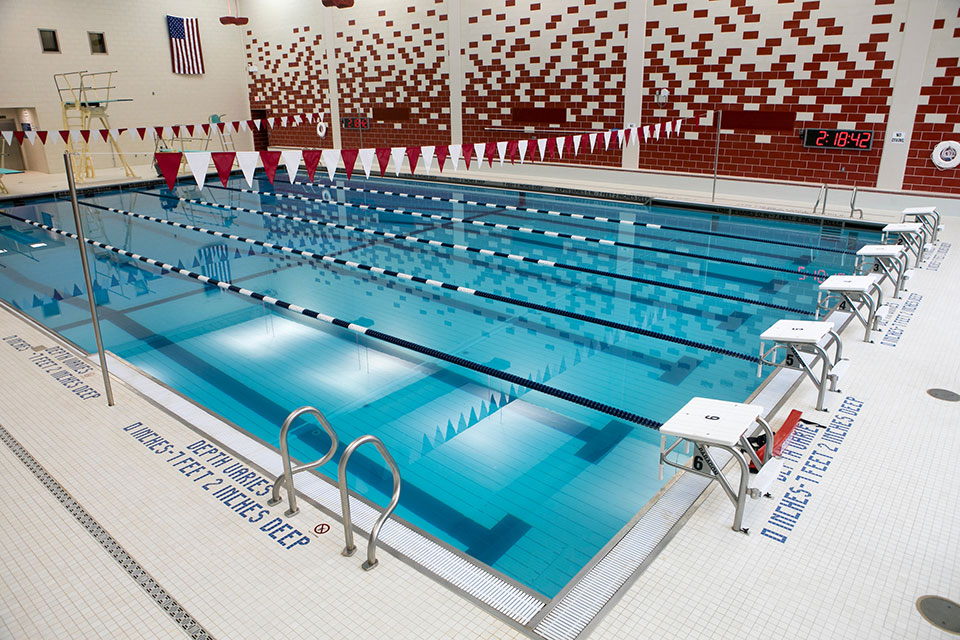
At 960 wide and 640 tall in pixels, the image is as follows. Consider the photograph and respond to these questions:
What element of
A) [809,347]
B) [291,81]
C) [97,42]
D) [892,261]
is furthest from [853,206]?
[97,42]

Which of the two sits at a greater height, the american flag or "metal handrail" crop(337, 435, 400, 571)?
the american flag

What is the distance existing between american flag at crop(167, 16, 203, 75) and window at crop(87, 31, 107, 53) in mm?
1717

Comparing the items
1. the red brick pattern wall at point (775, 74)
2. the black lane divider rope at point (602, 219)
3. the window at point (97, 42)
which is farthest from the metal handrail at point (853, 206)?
the window at point (97, 42)

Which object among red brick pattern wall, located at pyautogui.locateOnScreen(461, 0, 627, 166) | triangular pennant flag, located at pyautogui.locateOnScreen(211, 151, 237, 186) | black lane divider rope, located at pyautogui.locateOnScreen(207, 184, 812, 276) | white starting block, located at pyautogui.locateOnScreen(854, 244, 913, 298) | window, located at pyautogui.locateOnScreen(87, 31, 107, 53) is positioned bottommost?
black lane divider rope, located at pyautogui.locateOnScreen(207, 184, 812, 276)

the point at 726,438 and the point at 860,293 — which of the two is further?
the point at 860,293

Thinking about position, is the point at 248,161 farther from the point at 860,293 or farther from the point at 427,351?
the point at 860,293

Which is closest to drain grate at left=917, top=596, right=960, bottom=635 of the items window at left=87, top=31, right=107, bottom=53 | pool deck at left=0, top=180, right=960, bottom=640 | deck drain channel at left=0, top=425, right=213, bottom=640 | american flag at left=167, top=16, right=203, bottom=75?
pool deck at left=0, top=180, right=960, bottom=640

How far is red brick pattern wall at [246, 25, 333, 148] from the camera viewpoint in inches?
688

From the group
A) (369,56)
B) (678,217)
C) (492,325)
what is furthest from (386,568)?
(369,56)

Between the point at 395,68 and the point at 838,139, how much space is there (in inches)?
405

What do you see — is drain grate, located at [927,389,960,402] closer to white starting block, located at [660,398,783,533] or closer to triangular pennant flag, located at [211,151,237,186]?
white starting block, located at [660,398,783,533]

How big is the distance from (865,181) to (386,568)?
408 inches

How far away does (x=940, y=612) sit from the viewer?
2268 mm

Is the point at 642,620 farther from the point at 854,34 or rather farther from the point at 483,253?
the point at 854,34
